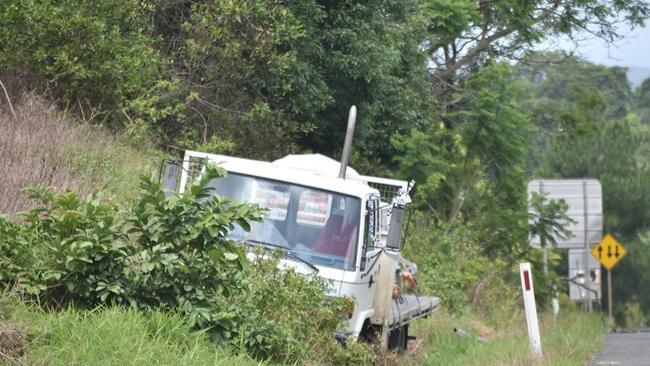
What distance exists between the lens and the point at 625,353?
1725 cm

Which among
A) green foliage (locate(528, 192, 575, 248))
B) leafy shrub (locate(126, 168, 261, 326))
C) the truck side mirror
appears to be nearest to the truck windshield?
the truck side mirror

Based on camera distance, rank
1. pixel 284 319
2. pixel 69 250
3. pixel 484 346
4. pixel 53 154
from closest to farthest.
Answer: pixel 69 250, pixel 284 319, pixel 53 154, pixel 484 346

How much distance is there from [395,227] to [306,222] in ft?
2.97

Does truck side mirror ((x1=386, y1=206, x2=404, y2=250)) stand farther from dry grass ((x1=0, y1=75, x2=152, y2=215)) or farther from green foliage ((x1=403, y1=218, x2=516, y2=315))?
green foliage ((x1=403, y1=218, x2=516, y2=315))

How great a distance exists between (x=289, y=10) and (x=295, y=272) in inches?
438

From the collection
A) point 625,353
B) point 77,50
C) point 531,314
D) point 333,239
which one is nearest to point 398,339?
point 531,314

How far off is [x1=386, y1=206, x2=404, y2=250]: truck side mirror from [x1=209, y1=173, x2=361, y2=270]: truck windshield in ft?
1.15

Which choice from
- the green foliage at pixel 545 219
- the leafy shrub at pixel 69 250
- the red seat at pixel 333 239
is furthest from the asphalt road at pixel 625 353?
the leafy shrub at pixel 69 250

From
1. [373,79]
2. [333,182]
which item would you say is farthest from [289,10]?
[333,182]

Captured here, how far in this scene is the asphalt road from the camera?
1524 centimetres

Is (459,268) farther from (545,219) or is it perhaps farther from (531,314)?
(531,314)

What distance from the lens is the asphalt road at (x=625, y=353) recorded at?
1524 centimetres

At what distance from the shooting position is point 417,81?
27016 millimetres

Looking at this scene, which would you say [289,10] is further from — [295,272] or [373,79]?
[295,272]
